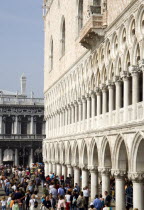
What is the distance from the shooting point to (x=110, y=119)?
24969 mm

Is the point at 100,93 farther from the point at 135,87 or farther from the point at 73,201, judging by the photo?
the point at 73,201

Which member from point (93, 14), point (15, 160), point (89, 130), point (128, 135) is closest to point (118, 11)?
point (93, 14)

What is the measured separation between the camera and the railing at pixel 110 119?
20812 mm

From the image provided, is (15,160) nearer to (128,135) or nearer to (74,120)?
(74,120)

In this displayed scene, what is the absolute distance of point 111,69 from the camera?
24.9 m

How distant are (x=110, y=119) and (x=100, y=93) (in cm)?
341

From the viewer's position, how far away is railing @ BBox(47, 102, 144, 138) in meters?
20.8

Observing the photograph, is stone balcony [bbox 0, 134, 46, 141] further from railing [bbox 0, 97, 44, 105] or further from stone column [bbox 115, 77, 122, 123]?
stone column [bbox 115, 77, 122, 123]

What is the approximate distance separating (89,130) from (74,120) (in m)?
6.40

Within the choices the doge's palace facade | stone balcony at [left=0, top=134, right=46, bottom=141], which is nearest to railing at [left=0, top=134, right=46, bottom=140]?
stone balcony at [left=0, top=134, right=46, bottom=141]

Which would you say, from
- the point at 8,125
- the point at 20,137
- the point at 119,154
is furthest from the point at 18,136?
the point at 119,154

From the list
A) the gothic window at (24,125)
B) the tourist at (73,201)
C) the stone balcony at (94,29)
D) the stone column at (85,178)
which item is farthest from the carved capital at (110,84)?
the gothic window at (24,125)

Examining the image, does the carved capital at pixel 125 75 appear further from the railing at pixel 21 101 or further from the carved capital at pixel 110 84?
the railing at pixel 21 101

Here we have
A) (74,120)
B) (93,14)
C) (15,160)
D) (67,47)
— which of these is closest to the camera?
(93,14)
